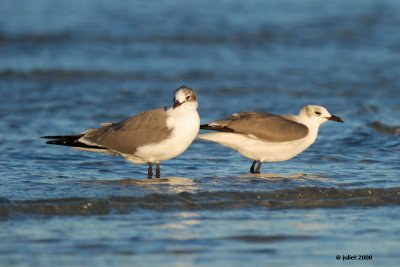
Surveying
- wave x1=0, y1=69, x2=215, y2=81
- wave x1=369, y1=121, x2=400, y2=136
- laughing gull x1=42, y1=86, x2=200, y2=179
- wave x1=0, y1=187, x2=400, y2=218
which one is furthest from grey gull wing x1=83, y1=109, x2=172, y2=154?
wave x1=0, y1=69, x2=215, y2=81

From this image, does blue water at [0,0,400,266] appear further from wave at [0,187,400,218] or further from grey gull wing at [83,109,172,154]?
grey gull wing at [83,109,172,154]

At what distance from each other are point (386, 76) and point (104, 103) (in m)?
5.55

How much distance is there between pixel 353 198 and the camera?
7.51 metres

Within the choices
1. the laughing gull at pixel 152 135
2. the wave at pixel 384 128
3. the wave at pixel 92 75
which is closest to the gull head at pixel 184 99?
the laughing gull at pixel 152 135

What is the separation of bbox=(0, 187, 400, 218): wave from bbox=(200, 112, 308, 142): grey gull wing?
980 mm

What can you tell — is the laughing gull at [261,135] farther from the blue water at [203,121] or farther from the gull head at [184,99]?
the gull head at [184,99]

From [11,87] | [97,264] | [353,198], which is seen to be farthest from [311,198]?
[11,87]

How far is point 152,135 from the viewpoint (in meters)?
8.08

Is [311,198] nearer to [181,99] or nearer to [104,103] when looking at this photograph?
[181,99]

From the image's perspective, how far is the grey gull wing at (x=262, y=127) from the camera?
8.47 metres

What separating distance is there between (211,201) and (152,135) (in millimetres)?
1077

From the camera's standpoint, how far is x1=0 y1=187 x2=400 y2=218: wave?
693 cm

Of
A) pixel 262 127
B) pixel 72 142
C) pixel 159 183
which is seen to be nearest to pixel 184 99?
pixel 159 183

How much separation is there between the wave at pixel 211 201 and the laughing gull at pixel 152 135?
748 mm
